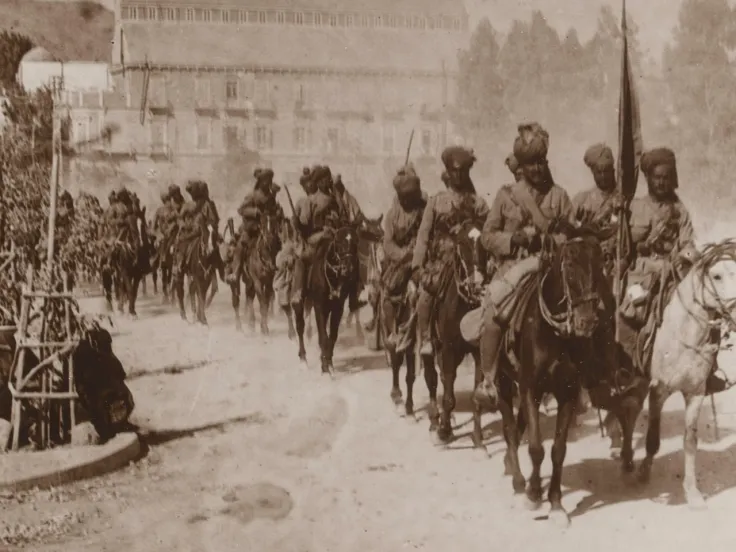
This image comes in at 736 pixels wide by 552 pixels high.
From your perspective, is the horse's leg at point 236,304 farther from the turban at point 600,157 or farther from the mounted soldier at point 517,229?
the mounted soldier at point 517,229

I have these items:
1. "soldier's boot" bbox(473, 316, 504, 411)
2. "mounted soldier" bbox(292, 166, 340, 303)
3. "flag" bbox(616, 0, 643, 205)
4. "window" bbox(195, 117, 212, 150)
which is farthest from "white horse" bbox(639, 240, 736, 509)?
"mounted soldier" bbox(292, 166, 340, 303)

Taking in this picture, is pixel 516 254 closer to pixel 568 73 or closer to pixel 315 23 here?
pixel 315 23

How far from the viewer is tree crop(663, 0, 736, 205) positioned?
10.0 metres

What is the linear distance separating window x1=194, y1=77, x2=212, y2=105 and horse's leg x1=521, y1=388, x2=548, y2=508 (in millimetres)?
4177

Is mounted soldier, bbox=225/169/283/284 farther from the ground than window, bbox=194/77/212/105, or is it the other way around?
window, bbox=194/77/212/105

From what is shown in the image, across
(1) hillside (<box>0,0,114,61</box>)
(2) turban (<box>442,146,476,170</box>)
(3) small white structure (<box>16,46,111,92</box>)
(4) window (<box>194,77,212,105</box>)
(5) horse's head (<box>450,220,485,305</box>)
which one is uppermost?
(1) hillside (<box>0,0,114,61</box>)

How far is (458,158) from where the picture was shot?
8.91 metres

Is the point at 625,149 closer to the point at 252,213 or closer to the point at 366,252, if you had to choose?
the point at 252,213

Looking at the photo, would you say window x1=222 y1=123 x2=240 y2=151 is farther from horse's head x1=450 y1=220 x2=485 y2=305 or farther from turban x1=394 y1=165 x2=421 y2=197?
horse's head x1=450 y1=220 x2=485 y2=305

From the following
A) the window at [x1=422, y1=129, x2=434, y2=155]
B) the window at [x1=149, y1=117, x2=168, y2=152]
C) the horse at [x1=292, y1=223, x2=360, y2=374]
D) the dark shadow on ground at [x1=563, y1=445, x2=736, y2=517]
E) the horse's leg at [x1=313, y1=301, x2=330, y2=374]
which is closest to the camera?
→ the dark shadow on ground at [x1=563, y1=445, x2=736, y2=517]

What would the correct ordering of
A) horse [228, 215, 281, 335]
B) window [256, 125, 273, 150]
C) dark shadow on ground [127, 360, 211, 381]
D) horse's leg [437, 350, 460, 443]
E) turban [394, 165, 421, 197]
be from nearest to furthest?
1. horse's leg [437, 350, 460, 443]
2. turban [394, 165, 421, 197]
3. window [256, 125, 273, 150]
4. dark shadow on ground [127, 360, 211, 381]
5. horse [228, 215, 281, 335]

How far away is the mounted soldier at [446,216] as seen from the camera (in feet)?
29.3

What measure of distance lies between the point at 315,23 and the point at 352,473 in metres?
4.17

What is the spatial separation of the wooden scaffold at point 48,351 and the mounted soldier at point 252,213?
3.72 m
